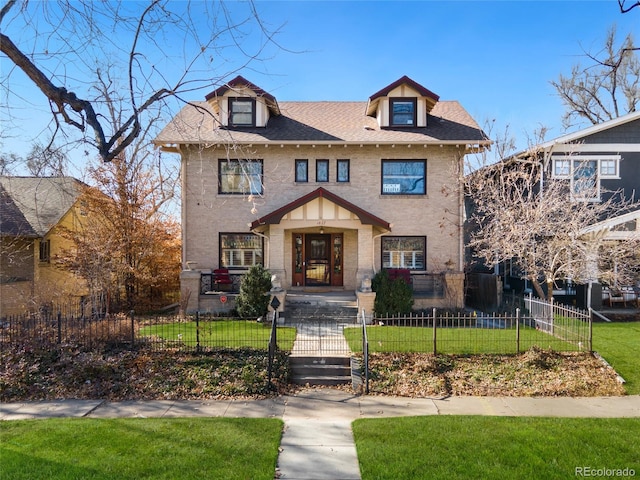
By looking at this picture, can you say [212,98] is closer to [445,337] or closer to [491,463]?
[445,337]

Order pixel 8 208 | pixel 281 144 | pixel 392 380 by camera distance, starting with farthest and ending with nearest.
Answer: pixel 8 208
pixel 281 144
pixel 392 380

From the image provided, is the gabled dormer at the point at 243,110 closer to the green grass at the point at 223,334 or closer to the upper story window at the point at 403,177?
the upper story window at the point at 403,177

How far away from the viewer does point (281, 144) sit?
1700cm

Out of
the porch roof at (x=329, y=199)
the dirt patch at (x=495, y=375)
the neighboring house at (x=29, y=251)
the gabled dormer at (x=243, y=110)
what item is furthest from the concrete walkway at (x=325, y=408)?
the gabled dormer at (x=243, y=110)

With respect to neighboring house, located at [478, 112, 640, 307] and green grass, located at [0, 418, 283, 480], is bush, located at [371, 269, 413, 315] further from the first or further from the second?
neighboring house, located at [478, 112, 640, 307]

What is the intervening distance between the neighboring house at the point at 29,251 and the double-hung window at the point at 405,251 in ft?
→ 42.2

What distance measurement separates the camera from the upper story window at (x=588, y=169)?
57.0 feet

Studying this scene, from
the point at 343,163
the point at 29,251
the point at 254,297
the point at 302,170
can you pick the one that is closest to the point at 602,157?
the point at 343,163

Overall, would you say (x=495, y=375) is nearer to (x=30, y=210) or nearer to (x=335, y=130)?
(x=335, y=130)

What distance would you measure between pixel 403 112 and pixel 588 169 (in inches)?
340

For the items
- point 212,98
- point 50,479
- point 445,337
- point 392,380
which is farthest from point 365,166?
point 50,479

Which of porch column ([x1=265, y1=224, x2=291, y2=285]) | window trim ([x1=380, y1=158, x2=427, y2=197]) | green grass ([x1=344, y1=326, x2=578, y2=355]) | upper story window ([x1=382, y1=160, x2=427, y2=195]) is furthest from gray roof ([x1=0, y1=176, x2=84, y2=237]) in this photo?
green grass ([x1=344, y1=326, x2=578, y2=355])

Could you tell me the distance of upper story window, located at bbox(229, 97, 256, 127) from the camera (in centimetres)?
1773

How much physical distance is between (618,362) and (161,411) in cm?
1031
